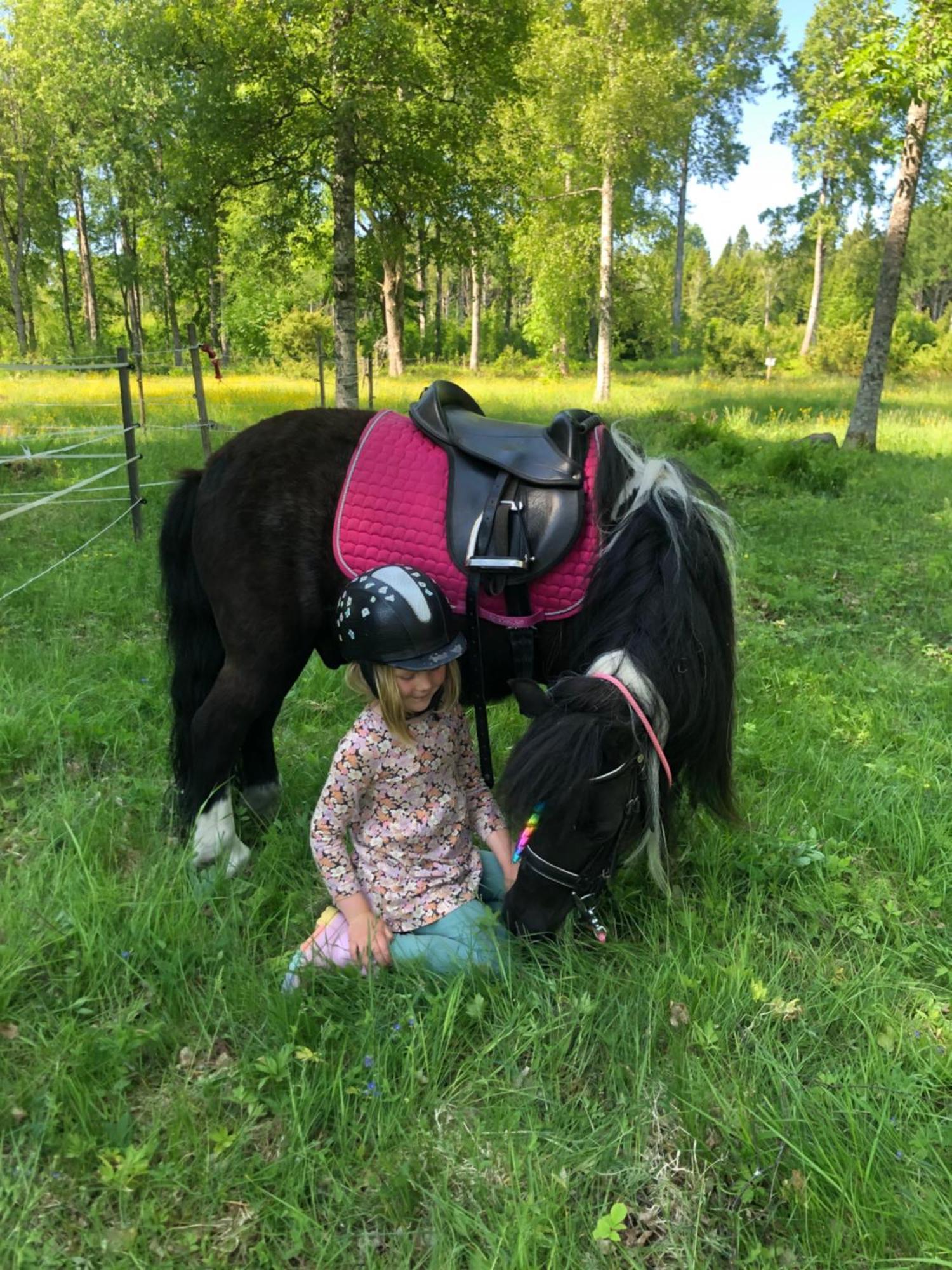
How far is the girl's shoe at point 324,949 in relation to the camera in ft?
6.47

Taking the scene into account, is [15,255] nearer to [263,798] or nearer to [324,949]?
[263,798]

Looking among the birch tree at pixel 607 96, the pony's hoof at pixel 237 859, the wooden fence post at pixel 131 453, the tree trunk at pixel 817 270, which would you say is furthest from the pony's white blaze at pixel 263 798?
the tree trunk at pixel 817 270

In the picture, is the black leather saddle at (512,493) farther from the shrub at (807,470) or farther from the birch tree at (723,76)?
the birch tree at (723,76)

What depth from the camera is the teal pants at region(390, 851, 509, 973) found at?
2010 millimetres

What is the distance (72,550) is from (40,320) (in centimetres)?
4032

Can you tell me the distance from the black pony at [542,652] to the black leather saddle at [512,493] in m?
0.10

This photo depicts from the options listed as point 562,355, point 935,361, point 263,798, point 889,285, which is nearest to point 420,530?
point 263,798

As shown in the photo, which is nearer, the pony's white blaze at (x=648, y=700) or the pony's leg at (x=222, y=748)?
the pony's white blaze at (x=648, y=700)

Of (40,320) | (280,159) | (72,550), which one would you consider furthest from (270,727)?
(40,320)

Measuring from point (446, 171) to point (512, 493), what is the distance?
27.6ft

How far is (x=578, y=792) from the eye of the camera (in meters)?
1.66

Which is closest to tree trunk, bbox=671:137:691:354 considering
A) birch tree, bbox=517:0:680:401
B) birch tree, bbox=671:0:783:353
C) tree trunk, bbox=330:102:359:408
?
birch tree, bbox=671:0:783:353

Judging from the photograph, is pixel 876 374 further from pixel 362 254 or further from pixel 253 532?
pixel 253 532

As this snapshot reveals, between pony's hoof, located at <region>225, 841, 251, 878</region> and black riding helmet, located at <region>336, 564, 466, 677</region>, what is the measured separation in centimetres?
90
